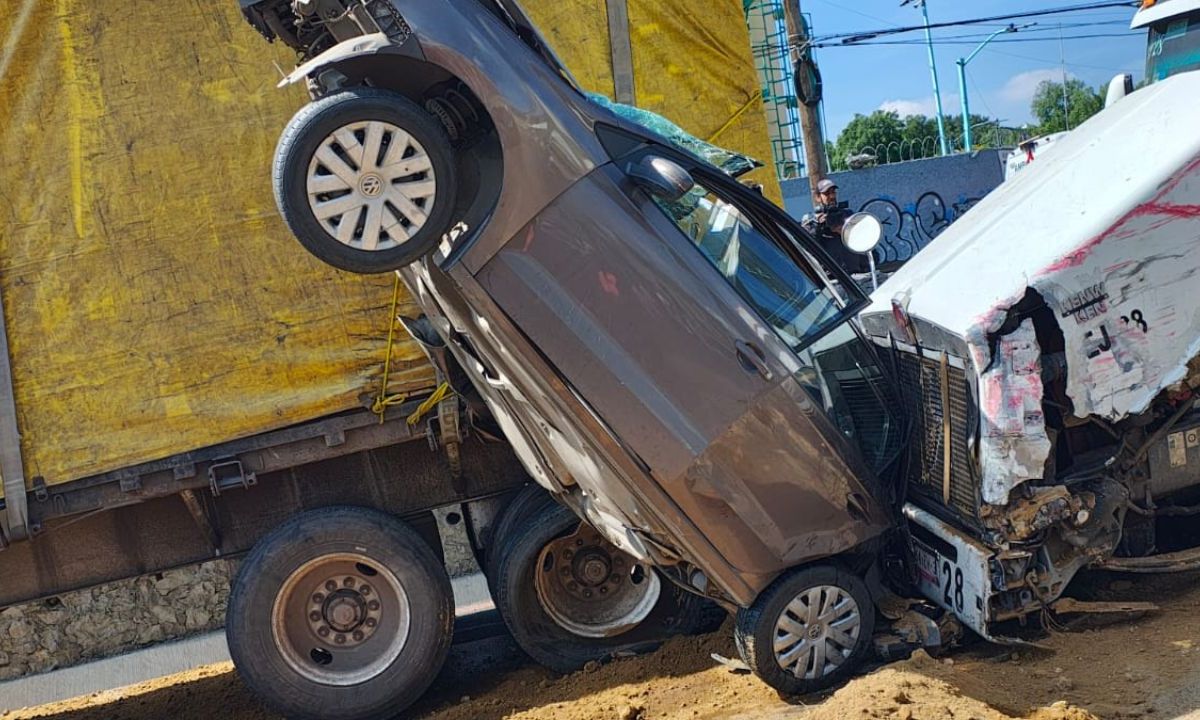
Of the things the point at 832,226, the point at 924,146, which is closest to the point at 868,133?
the point at 924,146

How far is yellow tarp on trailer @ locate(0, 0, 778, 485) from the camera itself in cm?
474

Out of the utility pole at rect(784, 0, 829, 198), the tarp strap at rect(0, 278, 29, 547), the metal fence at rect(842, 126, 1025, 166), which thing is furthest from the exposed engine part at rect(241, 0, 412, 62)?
the metal fence at rect(842, 126, 1025, 166)

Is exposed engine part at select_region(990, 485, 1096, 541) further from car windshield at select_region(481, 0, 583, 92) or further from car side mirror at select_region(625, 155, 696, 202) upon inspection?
car windshield at select_region(481, 0, 583, 92)

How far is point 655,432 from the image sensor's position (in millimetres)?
4027

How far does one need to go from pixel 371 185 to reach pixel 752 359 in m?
1.57

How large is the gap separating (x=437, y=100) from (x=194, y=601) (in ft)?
11.8

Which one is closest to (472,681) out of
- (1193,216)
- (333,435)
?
(333,435)

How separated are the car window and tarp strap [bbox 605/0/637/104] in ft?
4.56

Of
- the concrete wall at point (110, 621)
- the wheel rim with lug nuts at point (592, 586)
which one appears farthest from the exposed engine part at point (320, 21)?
the concrete wall at point (110, 621)

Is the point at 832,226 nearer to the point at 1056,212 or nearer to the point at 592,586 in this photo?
the point at 1056,212

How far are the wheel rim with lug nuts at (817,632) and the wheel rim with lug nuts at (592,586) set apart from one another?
110 centimetres

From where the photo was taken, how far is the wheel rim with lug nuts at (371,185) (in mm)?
3584

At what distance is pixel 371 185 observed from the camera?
363cm

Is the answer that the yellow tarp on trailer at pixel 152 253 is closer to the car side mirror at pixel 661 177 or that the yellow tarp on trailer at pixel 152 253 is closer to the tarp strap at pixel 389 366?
the tarp strap at pixel 389 366
